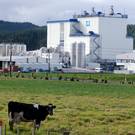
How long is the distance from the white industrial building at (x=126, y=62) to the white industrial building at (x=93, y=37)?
25.4 ft

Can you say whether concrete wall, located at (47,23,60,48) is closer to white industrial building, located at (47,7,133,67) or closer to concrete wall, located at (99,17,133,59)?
white industrial building, located at (47,7,133,67)

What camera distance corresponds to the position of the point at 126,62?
126m

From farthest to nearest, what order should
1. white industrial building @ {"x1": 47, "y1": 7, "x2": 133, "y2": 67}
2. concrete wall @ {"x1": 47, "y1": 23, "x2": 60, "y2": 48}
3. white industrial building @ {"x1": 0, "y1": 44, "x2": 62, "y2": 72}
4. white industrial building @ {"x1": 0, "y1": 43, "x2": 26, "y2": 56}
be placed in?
white industrial building @ {"x1": 0, "y1": 43, "x2": 26, "y2": 56}
concrete wall @ {"x1": 47, "y1": 23, "x2": 60, "y2": 48}
white industrial building @ {"x1": 47, "y1": 7, "x2": 133, "y2": 67}
white industrial building @ {"x1": 0, "y1": 44, "x2": 62, "y2": 72}

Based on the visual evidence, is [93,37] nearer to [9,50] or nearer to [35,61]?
[35,61]

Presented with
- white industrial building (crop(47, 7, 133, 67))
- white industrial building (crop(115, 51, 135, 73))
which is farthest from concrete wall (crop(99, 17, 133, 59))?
white industrial building (crop(115, 51, 135, 73))

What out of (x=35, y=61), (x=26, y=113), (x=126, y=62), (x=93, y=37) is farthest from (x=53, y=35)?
(x=26, y=113)

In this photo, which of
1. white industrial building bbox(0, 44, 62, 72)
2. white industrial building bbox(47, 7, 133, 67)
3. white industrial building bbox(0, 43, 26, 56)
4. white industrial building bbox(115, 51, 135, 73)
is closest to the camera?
white industrial building bbox(115, 51, 135, 73)

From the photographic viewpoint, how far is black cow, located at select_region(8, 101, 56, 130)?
1568 centimetres

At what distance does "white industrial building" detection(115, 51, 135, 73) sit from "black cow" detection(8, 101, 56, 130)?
104809 millimetres

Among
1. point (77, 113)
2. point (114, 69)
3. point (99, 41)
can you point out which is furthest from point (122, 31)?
point (77, 113)

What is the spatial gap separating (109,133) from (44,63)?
11359 centimetres

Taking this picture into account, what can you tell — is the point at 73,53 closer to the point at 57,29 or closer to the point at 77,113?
the point at 57,29

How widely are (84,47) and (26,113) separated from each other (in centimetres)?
11971

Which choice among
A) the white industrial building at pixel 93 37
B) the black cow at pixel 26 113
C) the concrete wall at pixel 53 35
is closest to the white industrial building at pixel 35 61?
the white industrial building at pixel 93 37
